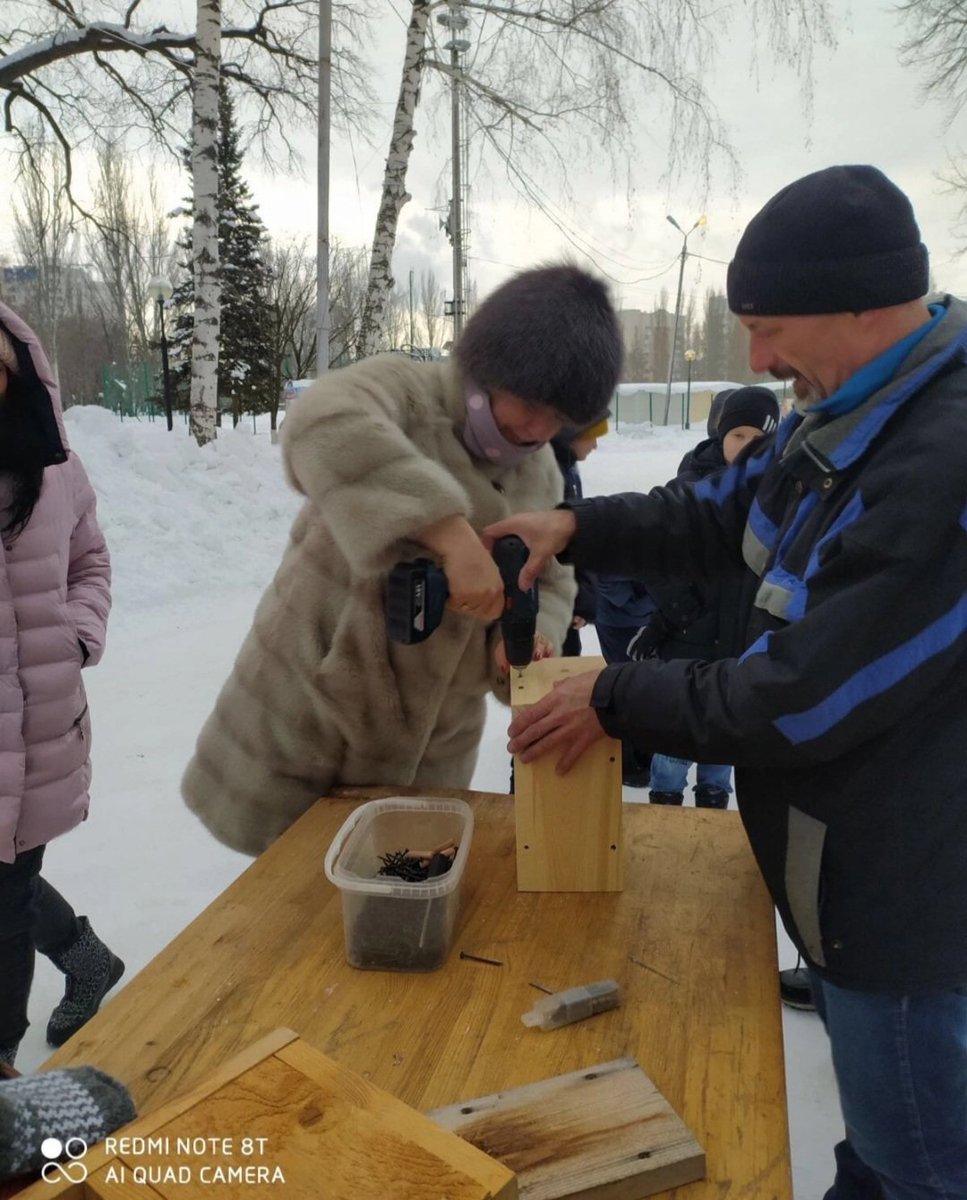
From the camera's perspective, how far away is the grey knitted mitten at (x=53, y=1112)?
0.71 m

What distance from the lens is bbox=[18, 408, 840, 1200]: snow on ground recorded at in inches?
97.6

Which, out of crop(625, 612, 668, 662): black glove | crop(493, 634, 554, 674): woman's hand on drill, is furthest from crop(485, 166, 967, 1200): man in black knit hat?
crop(625, 612, 668, 662): black glove

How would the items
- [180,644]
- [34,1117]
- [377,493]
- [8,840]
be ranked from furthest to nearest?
[180,644] < [8,840] < [377,493] < [34,1117]

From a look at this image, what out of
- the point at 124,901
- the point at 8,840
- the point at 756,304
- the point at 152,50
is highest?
the point at 152,50

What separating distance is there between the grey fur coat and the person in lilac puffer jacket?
0.33 m

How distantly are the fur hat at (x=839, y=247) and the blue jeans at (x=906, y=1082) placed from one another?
0.97 m

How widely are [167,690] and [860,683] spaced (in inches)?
166

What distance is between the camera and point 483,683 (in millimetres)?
1887

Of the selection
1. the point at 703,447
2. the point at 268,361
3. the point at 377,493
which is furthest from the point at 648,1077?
the point at 268,361

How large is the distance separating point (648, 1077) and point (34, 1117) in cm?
65

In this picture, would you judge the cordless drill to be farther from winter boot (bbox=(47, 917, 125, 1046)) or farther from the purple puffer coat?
winter boot (bbox=(47, 917, 125, 1046))

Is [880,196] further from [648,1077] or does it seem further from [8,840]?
[8,840]

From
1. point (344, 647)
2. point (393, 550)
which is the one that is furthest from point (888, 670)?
point (344, 647)

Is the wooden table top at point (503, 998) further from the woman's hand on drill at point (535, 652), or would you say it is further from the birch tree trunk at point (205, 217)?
the birch tree trunk at point (205, 217)
